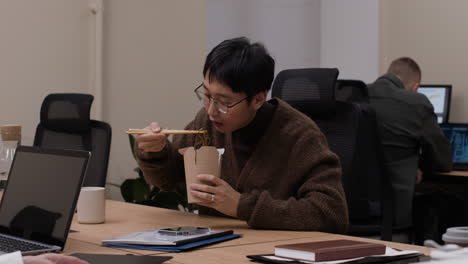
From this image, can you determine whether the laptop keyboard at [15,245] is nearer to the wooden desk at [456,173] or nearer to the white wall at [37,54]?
the white wall at [37,54]

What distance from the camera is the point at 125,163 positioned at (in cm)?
440

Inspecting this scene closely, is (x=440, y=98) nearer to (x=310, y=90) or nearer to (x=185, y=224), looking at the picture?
(x=310, y=90)

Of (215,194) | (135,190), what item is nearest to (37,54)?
(135,190)

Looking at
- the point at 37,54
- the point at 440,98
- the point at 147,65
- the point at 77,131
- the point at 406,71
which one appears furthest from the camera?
the point at 440,98

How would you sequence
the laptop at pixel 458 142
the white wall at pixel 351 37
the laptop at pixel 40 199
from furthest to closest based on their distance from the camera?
the white wall at pixel 351 37 < the laptop at pixel 458 142 < the laptop at pixel 40 199

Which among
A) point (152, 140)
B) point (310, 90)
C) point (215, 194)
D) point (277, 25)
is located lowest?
point (215, 194)

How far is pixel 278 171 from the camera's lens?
2145 millimetres

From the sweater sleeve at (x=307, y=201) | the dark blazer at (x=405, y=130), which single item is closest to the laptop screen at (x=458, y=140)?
the dark blazer at (x=405, y=130)

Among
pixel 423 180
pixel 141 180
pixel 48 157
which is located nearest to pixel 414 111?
pixel 423 180

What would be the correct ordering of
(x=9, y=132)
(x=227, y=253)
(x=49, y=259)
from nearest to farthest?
(x=49, y=259) < (x=227, y=253) < (x=9, y=132)

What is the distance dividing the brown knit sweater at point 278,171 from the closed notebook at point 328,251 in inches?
16.9

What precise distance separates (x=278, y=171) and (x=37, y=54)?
2285 mm

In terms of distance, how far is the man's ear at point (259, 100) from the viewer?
7.03 feet

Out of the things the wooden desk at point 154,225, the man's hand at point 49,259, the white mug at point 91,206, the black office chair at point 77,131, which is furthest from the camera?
the black office chair at point 77,131
